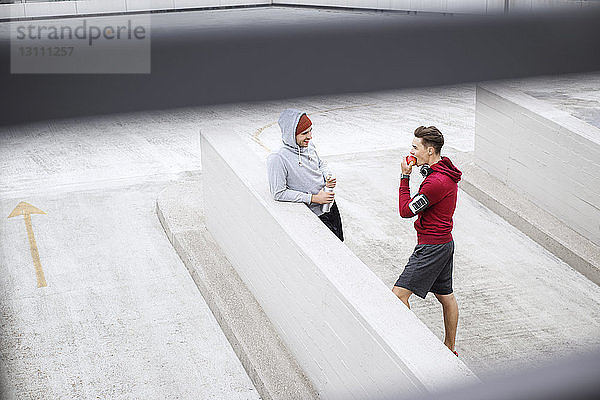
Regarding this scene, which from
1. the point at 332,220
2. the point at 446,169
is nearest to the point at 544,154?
the point at 332,220

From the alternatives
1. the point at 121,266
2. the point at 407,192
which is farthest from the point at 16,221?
the point at 407,192

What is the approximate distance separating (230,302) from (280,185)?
42.4 inches

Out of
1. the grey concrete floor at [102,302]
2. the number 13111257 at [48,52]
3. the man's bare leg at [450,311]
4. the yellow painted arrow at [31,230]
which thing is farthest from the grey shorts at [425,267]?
the number 13111257 at [48,52]

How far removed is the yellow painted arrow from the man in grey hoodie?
8.27ft

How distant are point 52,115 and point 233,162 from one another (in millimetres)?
5426

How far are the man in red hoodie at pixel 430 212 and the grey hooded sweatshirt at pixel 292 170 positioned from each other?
73cm

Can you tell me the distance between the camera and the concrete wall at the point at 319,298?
3250mm

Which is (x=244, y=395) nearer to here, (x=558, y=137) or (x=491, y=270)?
(x=491, y=270)

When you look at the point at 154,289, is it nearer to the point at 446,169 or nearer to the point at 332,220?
the point at 332,220

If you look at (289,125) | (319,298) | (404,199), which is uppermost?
(289,125)

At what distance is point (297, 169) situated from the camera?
16.2ft

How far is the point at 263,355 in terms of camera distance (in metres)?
4.69

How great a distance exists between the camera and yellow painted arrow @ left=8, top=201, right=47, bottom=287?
632cm

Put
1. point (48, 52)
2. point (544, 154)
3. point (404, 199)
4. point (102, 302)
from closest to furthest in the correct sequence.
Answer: point (48, 52)
point (404, 199)
point (102, 302)
point (544, 154)
